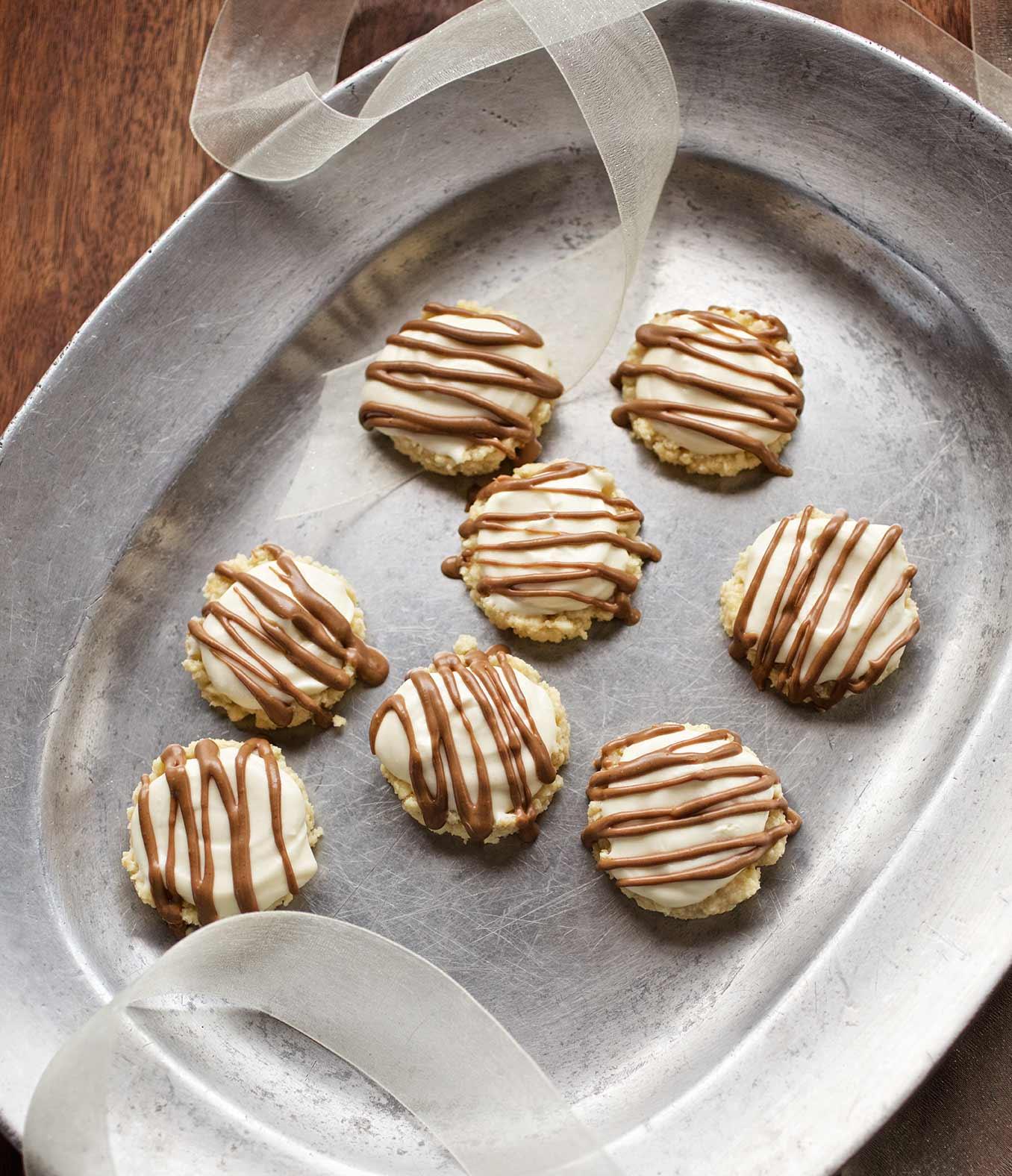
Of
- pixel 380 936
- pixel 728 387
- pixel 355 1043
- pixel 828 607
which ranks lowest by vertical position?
pixel 355 1043

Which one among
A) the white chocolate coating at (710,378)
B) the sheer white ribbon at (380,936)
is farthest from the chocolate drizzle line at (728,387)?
the sheer white ribbon at (380,936)

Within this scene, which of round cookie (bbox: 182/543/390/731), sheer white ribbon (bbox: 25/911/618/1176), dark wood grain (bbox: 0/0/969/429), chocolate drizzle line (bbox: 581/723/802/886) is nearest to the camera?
sheer white ribbon (bbox: 25/911/618/1176)

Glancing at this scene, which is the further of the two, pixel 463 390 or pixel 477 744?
pixel 463 390

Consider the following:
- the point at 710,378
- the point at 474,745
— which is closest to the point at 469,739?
the point at 474,745

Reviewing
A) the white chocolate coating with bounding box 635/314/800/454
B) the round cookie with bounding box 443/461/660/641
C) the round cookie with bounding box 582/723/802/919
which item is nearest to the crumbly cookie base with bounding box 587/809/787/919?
the round cookie with bounding box 582/723/802/919

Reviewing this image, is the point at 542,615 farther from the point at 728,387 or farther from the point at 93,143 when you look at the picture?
the point at 93,143

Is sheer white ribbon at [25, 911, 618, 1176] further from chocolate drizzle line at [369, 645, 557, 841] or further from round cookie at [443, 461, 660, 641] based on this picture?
round cookie at [443, 461, 660, 641]
